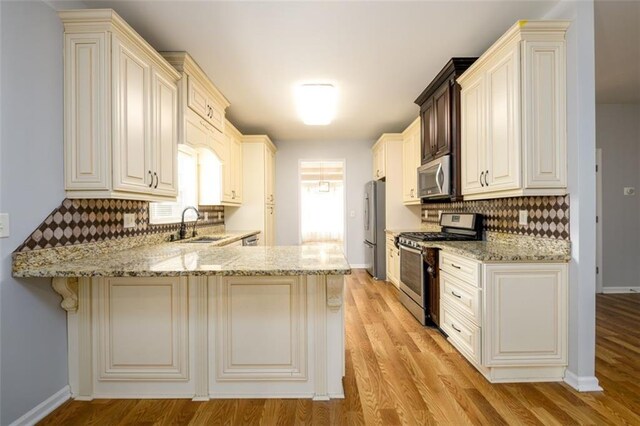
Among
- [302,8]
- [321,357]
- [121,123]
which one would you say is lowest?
[321,357]

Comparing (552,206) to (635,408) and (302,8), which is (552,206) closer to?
(635,408)

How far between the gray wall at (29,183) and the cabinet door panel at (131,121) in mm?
314

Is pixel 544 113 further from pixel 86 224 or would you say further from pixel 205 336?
pixel 86 224

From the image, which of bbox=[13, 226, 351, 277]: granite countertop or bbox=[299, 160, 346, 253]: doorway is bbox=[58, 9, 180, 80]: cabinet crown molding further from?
bbox=[299, 160, 346, 253]: doorway

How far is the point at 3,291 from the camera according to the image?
162 cm

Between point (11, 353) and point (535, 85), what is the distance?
342 centimetres

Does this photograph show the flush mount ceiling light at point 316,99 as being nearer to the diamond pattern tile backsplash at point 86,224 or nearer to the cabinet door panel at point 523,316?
the diamond pattern tile backsplash at point 86,224

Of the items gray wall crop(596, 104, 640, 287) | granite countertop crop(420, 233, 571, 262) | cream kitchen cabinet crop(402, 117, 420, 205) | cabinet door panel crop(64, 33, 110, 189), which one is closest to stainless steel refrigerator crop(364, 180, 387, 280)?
cream kitchen cabinet crop(402, 117, 420, 205)

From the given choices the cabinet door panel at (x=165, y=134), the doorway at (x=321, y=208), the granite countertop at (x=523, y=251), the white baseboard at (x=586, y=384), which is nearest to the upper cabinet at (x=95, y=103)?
the cabinet door panel at (x=165, y=134)

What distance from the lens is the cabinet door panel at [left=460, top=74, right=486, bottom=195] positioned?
2.63 meters

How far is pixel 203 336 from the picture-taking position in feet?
6.42

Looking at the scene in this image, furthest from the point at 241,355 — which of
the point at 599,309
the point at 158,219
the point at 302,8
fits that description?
the point at 599,309

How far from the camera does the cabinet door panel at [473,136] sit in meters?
2.63

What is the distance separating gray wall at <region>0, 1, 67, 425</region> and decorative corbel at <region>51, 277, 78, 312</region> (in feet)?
0.17
